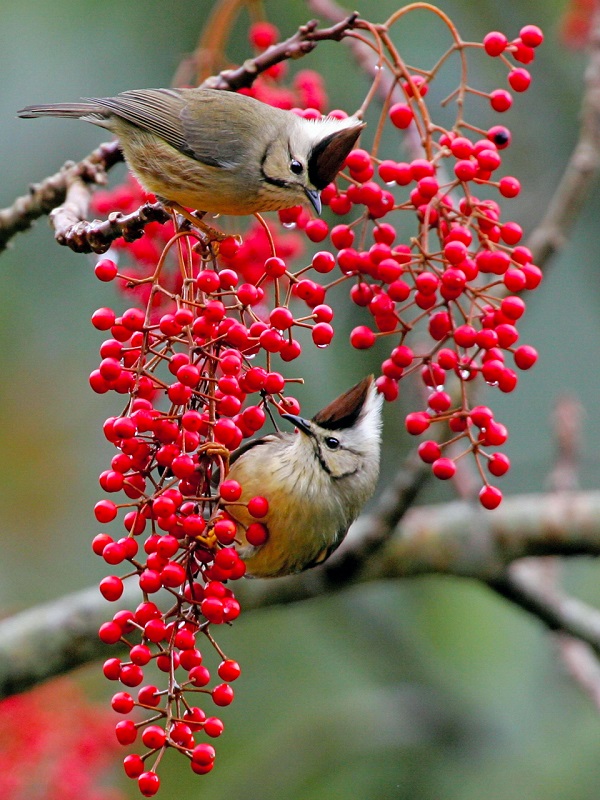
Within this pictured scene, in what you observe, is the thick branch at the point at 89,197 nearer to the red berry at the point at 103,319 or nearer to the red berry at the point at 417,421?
the red berry at the point at 103,319

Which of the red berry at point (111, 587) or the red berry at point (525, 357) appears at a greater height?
the red berry at point (525, 357)

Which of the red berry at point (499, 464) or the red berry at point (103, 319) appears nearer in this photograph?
the red berry at point (103, 319)

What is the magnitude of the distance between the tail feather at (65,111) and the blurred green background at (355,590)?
291 cm

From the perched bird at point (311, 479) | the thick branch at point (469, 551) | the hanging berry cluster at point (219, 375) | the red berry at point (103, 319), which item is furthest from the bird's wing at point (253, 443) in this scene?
the red berry at point (103, 319)

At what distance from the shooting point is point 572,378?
7.31 m

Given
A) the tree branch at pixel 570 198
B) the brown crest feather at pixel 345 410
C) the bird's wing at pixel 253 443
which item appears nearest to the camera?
the brown crest feather at pixel 345 410

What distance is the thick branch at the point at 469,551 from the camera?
3.79 metres

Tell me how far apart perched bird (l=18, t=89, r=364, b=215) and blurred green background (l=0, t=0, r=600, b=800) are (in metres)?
2.78

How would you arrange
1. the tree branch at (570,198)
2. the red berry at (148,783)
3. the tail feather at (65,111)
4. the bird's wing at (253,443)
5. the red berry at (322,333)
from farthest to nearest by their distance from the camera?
the tree branch at (570,198) < the bird's wing at (253,443) < the tail feather at (65,111) < the red berry at (322,333) < the red berry at (148,783)

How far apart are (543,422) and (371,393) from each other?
4.47m

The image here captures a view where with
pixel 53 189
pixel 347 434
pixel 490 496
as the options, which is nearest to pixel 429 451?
pixel 490 496

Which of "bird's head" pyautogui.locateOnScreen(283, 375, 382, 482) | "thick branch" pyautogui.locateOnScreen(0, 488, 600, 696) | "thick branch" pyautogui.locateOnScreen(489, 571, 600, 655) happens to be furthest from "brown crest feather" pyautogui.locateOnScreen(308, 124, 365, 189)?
"thick branch" pyautogui.locateOnScreen(489, 571, 600, 655)

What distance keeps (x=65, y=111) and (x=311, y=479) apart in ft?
4.18

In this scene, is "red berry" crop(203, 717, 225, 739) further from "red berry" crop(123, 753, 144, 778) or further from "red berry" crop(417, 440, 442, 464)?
"red berry" crop(417, 440, 442, 464)
